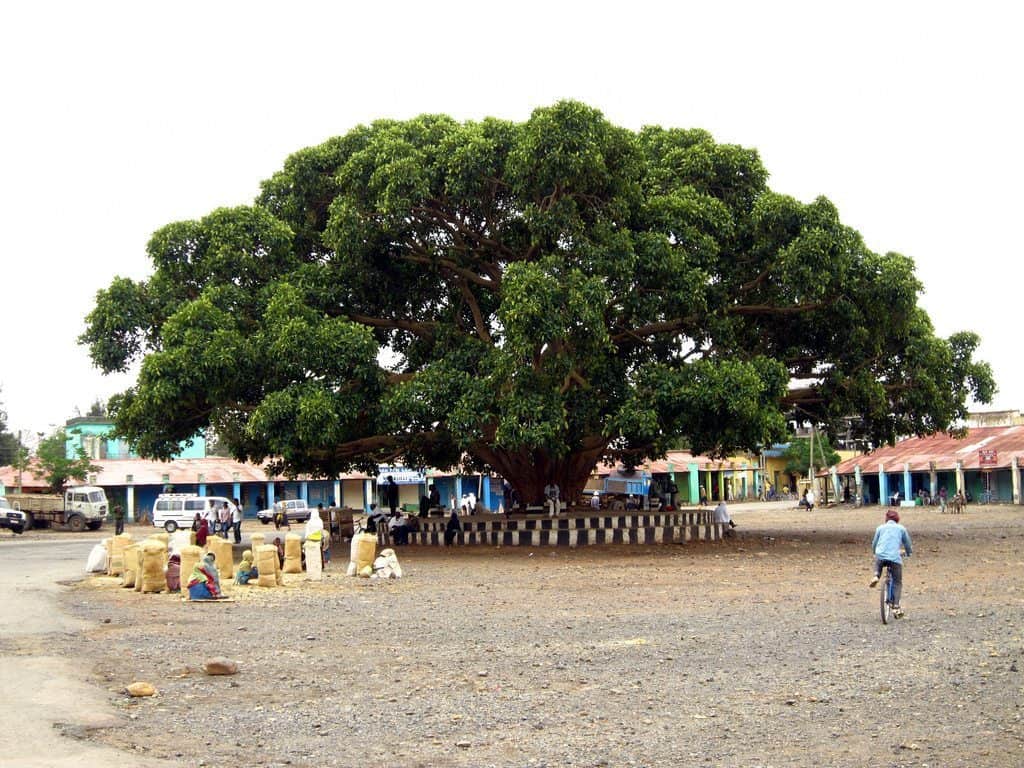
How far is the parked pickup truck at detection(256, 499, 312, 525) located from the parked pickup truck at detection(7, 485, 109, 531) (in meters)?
7.70

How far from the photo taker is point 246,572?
2058 centimetres

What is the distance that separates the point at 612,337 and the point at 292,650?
1778 centimetres

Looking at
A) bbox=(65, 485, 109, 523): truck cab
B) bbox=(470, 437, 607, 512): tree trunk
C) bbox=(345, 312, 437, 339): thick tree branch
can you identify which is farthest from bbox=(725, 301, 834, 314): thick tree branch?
bbox=(65, 485, 109, 523): truck cab

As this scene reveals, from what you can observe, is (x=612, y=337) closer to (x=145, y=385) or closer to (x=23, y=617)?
(x=145, y=385)

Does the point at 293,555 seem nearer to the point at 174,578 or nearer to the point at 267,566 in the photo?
the point at 267,566

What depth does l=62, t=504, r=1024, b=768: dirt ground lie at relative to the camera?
775 centimetres

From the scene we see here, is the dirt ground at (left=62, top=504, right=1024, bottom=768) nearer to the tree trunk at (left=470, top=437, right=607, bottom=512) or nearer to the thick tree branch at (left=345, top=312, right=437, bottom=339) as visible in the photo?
the tree trunk at (left=470, top=437, right=607, bottom=512)

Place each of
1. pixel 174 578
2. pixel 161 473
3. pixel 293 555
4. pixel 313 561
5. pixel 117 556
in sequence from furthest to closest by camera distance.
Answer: pixel 161 473 < pixel 117 556 < pixel 293 555 < pixel 313 561 < pixel 174 578

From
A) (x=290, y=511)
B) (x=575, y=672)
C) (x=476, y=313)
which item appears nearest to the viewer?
(x=575, y=672)

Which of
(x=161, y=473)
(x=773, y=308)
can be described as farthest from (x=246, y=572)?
(x=161, y=473)

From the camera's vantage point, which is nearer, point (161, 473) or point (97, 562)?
point (97, 562)

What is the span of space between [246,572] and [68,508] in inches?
1386

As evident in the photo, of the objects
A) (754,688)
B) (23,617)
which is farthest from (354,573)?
(754,688)

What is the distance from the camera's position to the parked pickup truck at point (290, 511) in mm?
54031
